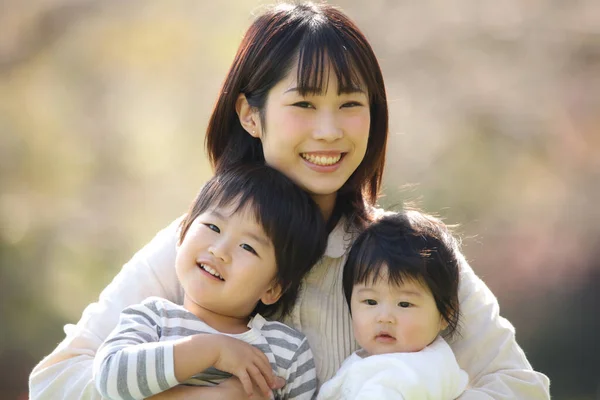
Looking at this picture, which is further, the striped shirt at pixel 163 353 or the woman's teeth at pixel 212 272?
the woman's teeth at pixel 212 272

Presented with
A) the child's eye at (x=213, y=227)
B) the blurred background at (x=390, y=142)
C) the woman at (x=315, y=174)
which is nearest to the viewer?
the child's eye at (x=213, y=227)

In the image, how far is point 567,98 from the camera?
655cm

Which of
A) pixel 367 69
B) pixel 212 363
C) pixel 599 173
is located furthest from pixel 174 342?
pixel 599 173

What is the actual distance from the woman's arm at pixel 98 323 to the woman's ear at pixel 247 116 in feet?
1.25

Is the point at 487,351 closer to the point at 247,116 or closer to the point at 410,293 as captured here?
the point at 410,293

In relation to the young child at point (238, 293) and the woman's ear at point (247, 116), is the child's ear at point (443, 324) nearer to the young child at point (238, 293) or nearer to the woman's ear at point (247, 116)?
the young child at point (238, 293)

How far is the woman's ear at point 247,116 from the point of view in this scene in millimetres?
2871

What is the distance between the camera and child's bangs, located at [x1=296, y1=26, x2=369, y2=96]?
8.87 feet

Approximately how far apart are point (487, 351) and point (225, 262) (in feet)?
2.60

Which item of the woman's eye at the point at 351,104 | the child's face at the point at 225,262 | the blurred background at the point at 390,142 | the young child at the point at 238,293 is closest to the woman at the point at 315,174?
the woman's eye at the point at 351,104

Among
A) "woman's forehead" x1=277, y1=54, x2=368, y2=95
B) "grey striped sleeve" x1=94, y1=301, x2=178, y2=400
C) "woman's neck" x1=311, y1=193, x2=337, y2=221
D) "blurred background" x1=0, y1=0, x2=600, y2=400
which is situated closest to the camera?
"grey striped sleeve" x1=94, y1=301, x2=178, y2=400

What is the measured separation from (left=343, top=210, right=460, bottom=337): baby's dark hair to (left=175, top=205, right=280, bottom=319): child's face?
0.79ft

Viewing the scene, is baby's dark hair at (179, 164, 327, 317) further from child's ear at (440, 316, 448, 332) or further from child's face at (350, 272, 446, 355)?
child's ear at (440, 316, 448, 332)

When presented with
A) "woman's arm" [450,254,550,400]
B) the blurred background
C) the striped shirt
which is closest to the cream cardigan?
"woman's arm" [450,254,550,400]
